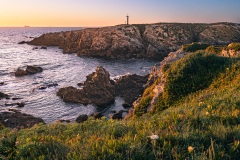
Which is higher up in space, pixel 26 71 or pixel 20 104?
pixel 26 71

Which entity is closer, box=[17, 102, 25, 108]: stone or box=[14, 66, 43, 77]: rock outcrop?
box=[17, 102, 25, 108]: stone

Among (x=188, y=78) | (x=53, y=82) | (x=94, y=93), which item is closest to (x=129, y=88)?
(x=94, y=93)

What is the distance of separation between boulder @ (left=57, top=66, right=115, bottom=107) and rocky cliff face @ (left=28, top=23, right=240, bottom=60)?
168 feet

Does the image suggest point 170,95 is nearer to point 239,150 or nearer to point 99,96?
point 239,150

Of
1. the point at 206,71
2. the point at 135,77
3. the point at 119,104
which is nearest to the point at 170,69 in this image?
the point at 206,71

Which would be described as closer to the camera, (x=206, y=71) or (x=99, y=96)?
(x=206, y=71)

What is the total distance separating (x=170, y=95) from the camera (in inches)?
746

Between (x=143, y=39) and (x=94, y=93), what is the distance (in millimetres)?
76042

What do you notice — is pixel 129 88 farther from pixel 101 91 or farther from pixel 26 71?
pixel 26 71

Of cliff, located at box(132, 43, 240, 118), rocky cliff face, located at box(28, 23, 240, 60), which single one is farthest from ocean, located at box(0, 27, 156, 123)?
cliff, located at box(132, 43, 240, 118)

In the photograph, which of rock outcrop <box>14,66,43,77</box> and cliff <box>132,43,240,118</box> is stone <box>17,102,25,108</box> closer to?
rock outcrop <box>14,66,43,77</box>

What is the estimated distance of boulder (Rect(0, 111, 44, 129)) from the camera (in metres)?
34.8

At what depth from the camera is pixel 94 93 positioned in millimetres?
46656

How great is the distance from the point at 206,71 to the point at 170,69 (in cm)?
276
